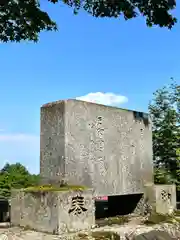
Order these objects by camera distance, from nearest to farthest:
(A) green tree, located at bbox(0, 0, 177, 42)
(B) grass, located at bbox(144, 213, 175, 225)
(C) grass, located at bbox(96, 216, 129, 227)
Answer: (A) green tree, located at bbox(0, 0, 177, 42), (C) grass, located at bbox(96, 216, 129, 227), (B) grass, located at bbox(144, 213, 175, 225)

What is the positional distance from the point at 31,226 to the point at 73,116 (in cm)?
240

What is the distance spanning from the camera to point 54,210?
22.2ft

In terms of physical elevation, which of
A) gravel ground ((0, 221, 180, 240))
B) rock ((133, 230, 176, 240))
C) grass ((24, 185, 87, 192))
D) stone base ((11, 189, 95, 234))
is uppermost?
grass ((24, 185, 87, 192))

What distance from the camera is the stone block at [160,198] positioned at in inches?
368

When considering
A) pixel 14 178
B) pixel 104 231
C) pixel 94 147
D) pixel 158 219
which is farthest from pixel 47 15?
pixel 14 178

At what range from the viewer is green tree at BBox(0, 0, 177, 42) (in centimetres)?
570

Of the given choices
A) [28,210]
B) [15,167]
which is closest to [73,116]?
[28,210]

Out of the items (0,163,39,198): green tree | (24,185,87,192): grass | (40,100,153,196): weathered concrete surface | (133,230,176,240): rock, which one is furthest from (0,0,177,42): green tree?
(0,163,39,198): green tree

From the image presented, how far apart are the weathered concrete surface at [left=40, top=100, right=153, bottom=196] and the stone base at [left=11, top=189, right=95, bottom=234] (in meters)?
0.57

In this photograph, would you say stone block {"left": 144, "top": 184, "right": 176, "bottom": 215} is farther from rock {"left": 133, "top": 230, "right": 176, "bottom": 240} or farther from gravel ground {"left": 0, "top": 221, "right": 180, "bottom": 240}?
rock {"left": 133, "top": 230, "right": 176, "bottom": 240}

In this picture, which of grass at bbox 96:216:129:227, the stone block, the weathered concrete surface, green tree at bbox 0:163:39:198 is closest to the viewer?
the weathered concrete surface

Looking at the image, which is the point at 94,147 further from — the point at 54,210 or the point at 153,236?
the point at 153,236

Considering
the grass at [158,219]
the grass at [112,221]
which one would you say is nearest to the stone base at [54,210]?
the grass at [112,221]

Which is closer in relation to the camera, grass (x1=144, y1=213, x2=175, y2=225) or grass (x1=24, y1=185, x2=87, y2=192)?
grass (x1=24, y1=185, x2=87, y2=192)
